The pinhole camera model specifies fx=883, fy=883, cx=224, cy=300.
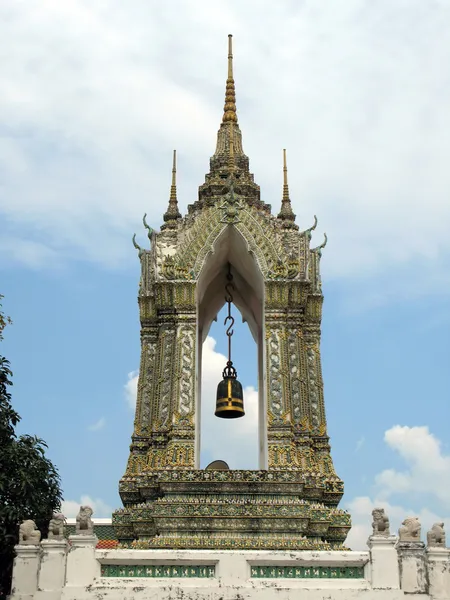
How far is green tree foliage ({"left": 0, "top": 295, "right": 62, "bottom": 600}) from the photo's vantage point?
637 inches

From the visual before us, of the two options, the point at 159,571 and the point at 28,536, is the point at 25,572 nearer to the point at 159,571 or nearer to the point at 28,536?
the point at 28,536

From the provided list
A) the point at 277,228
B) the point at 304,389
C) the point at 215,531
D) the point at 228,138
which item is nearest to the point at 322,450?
the point at 304,389

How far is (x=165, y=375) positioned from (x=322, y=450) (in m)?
3.50

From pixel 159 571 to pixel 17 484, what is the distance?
4609 millimetres

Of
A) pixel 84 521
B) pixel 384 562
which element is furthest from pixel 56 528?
pixel 384 562

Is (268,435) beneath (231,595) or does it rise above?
above

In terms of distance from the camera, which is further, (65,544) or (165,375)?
(165,375)

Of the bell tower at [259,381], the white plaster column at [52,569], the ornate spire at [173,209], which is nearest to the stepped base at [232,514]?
the bell tower at [259,381]

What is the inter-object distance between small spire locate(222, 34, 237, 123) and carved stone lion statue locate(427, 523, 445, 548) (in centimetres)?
1151

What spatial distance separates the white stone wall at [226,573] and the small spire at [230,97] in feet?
38.0

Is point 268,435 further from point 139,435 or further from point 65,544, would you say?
point 65,544

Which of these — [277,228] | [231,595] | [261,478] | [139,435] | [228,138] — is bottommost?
[231,595]

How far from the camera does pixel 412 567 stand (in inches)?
509

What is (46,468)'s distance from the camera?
56.7ft
